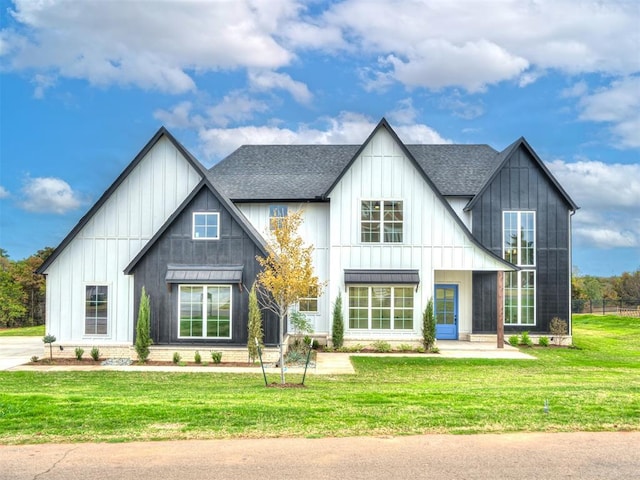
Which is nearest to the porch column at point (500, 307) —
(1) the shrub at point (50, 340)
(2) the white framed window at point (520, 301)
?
(2) the white framed window at point (520, 301)

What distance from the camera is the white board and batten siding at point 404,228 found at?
68.5 feet

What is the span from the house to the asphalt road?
10.6m

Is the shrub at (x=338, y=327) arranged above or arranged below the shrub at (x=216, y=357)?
above

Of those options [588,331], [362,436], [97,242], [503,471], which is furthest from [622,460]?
[588,331]

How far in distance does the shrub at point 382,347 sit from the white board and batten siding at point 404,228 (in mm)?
489

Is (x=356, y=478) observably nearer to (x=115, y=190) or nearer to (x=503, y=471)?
(x=503, y=471)

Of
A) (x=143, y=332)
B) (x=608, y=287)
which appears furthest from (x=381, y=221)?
(x=608, y=287)

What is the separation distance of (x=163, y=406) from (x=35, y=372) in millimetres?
8528

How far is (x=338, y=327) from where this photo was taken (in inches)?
810

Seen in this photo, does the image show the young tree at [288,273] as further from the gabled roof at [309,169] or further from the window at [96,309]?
the gabled roof at [309,169]

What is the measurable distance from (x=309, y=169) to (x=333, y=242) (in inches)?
191

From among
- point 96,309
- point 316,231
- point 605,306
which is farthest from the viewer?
point 605,306

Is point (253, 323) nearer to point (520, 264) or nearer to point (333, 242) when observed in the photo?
point (333, 242)

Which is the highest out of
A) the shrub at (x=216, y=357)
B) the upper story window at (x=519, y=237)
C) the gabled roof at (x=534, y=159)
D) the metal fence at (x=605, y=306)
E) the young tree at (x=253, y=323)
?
the gabled roof at (x=534, y=159)
